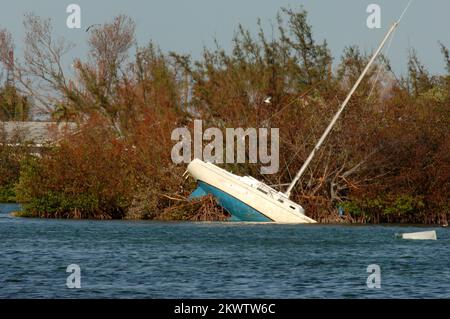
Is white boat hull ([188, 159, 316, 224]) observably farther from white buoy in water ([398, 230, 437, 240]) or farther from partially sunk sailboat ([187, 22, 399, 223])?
white buoy in water ([398, 230, 437, 240])

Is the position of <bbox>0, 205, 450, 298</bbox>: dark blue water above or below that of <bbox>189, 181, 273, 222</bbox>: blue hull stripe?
below

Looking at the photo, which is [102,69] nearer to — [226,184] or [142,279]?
[226,184]

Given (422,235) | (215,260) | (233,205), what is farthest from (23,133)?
(215,260)

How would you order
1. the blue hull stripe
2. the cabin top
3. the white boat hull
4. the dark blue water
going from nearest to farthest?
1. the dark blue water
2. the white boat hull
3. the blue hull stripe
4. the cabin top

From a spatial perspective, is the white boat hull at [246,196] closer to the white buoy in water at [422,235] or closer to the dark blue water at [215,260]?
the dark blue water at [215,260]

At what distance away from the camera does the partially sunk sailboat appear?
55.1m

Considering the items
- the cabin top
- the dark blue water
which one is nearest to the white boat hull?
the dark blue water

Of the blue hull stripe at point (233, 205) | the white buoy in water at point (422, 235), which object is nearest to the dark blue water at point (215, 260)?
the white buoy in water at point (422, 235)

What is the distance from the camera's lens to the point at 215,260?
134ft

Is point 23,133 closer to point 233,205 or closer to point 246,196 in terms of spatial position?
point 233,205

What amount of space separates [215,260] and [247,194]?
14.4 meters

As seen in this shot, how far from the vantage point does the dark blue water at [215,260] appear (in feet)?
109

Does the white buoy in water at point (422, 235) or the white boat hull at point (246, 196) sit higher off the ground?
the white boat hull at point (246, 196)
